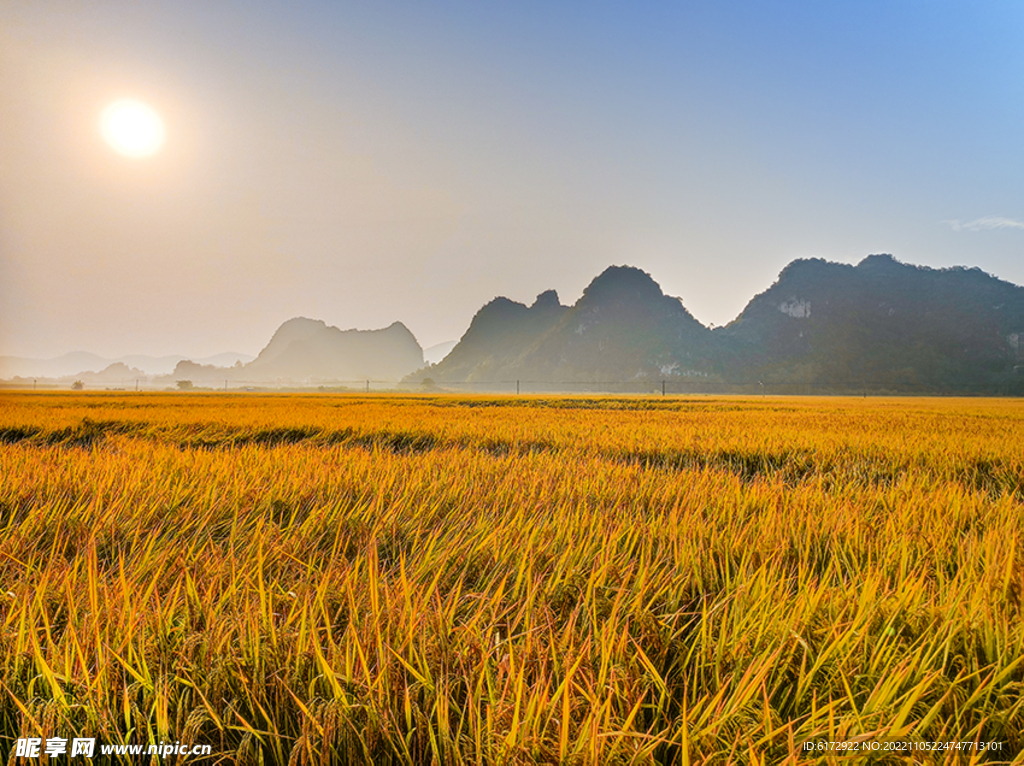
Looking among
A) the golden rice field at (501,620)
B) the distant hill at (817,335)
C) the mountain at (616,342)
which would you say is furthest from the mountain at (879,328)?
the golden rice field at (501,620)

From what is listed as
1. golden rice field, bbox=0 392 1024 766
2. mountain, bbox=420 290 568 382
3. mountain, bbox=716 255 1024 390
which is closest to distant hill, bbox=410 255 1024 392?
mountain, bbox=716 255 1024 390

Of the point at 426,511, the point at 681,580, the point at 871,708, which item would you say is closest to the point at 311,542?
the point at 426,511

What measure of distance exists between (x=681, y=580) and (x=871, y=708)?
55 centimetres

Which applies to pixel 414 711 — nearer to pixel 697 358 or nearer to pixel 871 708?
pixel 871 708

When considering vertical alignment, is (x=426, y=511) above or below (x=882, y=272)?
below

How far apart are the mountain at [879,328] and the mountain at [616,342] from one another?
1052cm

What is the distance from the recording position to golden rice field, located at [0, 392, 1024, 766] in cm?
70

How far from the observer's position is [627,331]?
132 meters

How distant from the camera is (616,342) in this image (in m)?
131

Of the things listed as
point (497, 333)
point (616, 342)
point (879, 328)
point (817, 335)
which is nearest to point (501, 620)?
point (616, 342)

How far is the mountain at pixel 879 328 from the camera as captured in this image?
328 ft

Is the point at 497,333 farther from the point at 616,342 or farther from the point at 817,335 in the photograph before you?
the point at 817,335

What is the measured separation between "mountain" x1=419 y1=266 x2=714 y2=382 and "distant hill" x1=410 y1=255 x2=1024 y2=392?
0.33 metres

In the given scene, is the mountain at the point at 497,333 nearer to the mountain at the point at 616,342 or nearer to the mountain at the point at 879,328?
the mountain at the point at 616,342
